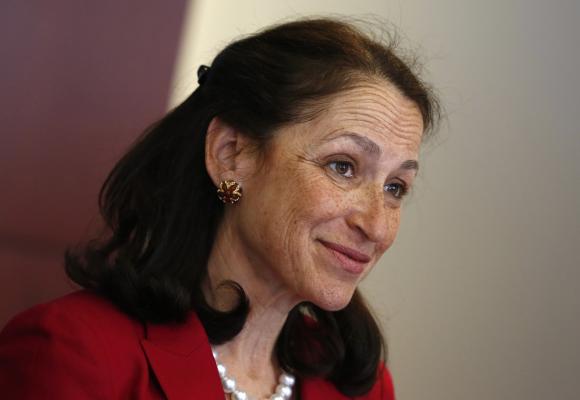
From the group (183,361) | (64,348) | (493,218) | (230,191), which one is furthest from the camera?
(493,218)

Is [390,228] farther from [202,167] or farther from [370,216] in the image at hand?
[202,167]

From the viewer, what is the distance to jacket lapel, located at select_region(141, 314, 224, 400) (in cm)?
130

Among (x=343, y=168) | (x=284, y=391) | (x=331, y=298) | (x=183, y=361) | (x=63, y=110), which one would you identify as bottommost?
(x=284, y=391)

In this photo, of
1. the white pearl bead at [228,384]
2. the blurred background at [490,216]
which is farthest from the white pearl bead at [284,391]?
the blurred background at [490,216]

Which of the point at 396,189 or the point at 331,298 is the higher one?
the point at 396,189

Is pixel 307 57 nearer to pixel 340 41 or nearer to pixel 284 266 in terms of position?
pixel 340 41

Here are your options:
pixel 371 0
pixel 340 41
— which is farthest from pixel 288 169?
pixel 371 0

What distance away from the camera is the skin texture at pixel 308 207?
4.57 feet

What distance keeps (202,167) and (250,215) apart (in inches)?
5.9

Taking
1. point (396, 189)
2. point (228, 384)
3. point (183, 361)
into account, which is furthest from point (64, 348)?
point (396, 189)

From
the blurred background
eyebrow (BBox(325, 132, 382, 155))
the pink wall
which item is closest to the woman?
eyebrow (BBox(325, 132, 382, 155))

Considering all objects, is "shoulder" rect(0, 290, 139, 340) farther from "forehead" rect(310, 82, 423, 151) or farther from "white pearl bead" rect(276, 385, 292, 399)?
"forehead" rect(310, 82, 423, 151)

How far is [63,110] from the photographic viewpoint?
166cm

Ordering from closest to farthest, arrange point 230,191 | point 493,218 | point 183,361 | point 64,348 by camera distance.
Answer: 1. point 64,348
2. point 183,361
3. point 230,191
4. point 493,218
